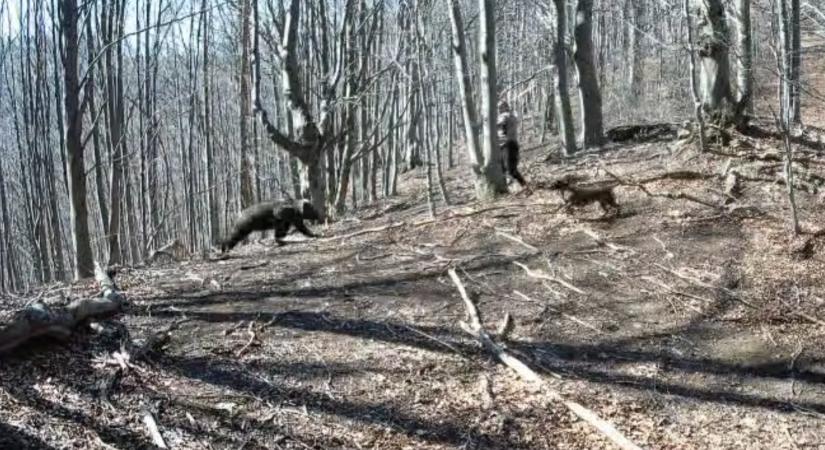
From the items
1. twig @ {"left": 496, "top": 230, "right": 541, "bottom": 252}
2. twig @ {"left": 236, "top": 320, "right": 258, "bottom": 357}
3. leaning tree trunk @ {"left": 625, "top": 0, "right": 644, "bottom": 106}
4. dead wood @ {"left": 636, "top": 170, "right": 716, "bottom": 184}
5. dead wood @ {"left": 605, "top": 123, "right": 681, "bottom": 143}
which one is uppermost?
leaning tree trunk @ {"left": 625, "top": 0, "right": 644, "bottom": 106}

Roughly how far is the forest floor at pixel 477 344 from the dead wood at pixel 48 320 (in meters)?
0.13

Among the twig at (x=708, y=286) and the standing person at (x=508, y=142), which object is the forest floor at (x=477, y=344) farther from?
the standing person at (x=508, y=142)

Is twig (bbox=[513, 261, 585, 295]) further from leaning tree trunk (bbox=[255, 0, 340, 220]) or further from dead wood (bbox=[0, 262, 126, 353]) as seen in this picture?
leaning tree trunk (bbox=[255, 0, 340, 220])

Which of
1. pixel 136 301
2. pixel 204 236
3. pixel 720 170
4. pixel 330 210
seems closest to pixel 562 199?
pixel 720 170

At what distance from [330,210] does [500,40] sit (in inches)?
478

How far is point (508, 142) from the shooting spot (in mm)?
10227

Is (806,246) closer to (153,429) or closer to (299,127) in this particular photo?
(153,429)

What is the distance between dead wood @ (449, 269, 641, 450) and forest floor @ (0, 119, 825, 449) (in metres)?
0.07

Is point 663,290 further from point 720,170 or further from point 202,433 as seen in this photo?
point 202,433

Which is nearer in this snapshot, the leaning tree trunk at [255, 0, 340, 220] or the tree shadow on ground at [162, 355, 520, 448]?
the tree shadow on ground at [162, 355, 520, 448]

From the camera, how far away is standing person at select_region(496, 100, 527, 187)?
10227 millimetres

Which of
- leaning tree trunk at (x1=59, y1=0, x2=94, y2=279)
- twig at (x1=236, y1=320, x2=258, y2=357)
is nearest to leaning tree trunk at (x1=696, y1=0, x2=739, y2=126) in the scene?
twig at (x1=236, y1=320, x2=258, y2=357)

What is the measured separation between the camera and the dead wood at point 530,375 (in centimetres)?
413

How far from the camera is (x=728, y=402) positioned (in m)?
4.55
